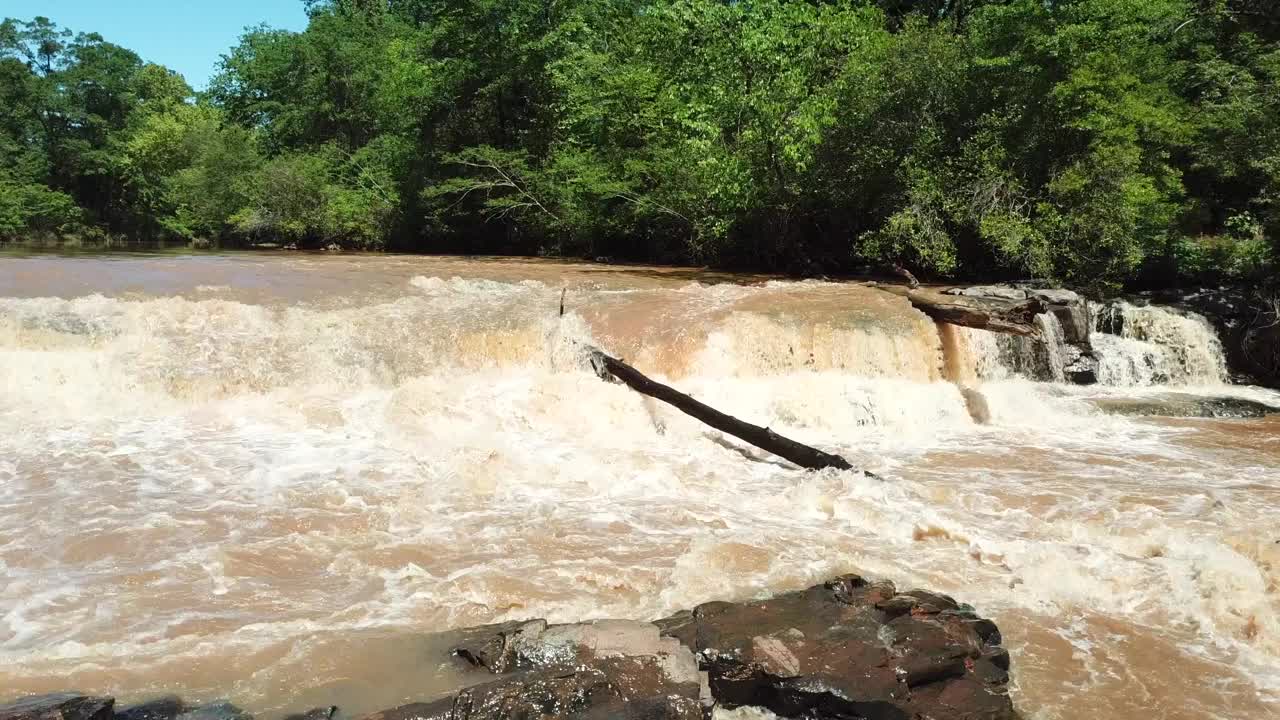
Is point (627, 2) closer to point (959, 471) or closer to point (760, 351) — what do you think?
point (760, 351)

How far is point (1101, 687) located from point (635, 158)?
17.5 m

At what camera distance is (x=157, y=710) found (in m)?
3.52

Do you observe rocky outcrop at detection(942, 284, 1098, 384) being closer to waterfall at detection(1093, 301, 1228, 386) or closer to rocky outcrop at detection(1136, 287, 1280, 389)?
waterfall at detection(1093, 301, 1228, 386)

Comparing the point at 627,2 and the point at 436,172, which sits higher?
the point at 627,2

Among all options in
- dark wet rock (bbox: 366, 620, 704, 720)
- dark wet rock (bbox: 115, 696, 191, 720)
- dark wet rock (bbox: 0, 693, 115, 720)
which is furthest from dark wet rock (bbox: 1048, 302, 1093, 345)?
dark wet rock (bbox: 0, 693, 115, 720)

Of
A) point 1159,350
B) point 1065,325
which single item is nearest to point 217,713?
point 1065,325

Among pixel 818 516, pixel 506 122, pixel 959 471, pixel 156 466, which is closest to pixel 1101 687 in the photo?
pixel 818 516

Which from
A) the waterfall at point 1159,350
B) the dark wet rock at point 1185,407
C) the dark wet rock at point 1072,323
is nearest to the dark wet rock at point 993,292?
the dark wet rock at point 1072,323

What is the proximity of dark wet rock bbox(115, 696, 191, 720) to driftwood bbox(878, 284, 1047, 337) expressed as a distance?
1017 centimetres

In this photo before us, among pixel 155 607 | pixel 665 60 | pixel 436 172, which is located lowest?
pixel 155 607

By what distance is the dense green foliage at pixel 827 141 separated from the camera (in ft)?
45.7

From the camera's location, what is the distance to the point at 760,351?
421 inches

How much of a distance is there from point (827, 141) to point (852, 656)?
14.1 metres

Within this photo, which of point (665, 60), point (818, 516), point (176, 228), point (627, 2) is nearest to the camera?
point (818, 516)
